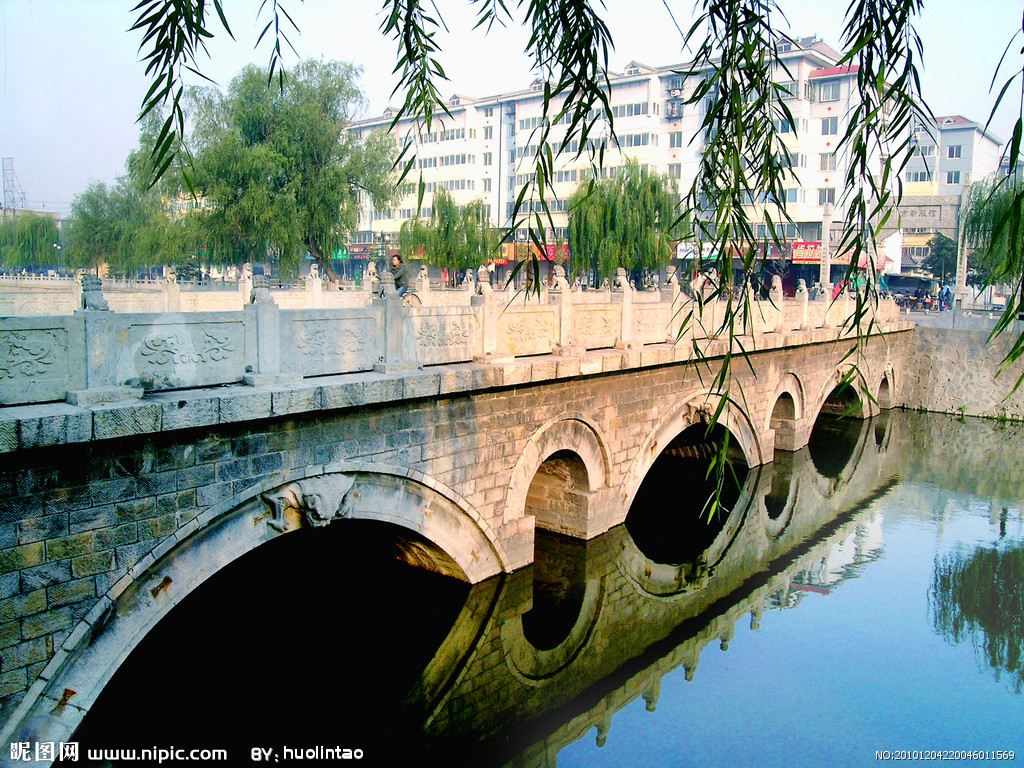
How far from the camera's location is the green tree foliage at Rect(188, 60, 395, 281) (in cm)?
1936

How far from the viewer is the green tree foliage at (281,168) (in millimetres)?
19359

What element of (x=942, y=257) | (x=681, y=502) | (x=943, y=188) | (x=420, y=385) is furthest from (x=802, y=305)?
(x=943, y=188)

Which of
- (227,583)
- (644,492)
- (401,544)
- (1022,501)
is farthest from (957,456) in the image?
(227,583)

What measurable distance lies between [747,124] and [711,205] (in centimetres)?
26

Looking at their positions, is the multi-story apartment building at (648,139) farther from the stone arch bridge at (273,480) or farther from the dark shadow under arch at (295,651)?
the dark shadow under arch at (295,651)

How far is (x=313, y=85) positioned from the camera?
20828 millimetres

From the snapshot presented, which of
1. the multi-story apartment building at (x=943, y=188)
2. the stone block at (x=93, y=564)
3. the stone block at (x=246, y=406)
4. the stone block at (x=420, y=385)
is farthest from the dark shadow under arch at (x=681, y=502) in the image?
the multi-story apartment building at (x=943, y=188)

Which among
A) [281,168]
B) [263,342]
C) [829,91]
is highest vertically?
[829,91]

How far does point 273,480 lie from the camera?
229 inches

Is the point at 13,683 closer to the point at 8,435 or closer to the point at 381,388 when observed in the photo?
the point at 8,435

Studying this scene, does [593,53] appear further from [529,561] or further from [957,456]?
[957,456]

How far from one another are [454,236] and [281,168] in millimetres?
13510

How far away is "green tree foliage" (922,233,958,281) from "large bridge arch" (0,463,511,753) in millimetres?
38596

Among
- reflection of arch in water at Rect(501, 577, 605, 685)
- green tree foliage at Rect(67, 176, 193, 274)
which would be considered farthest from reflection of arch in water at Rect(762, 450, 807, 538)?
green tree foliage at Rect(67, 176, 193, 274)
